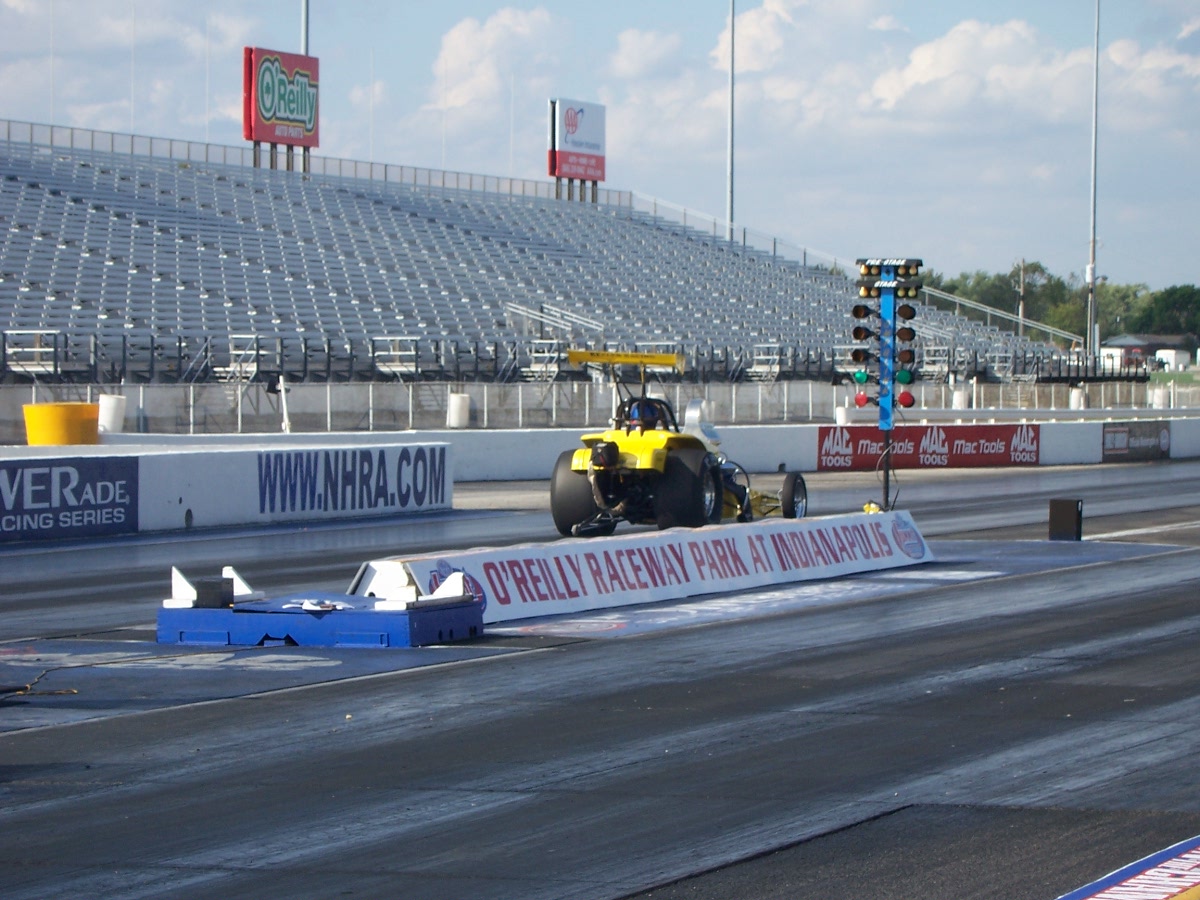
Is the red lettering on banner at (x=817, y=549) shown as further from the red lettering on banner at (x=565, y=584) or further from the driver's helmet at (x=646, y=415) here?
the red lettering on banner at (x=565, y=584)

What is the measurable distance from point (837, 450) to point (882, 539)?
60.8 ft

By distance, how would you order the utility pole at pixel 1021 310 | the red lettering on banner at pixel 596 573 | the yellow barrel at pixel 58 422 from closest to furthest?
the red lettering on banner at pixel 596 573 < the yellow barrel at pixel 58 422 < the utility pole at pixel 1021 310

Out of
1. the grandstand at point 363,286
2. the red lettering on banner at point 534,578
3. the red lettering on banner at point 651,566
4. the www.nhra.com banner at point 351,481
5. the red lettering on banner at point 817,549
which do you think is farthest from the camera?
the grandstand at point 363,286

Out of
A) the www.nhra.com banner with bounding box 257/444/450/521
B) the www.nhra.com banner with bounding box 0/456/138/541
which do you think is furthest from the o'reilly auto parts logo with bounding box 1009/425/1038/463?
the www.nhra.com banner with bounding box 0/456/138/541

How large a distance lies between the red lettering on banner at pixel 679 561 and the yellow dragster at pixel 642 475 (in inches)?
132

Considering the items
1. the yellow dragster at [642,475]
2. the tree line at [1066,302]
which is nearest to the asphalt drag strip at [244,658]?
the yellow dragster at [642,475]

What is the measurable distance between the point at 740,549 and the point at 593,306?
1594 inches

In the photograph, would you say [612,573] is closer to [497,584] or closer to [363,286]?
[497,584]

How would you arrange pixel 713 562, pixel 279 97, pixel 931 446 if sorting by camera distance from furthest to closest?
pixel 279 97, pixel 931 446, pixel 713 562

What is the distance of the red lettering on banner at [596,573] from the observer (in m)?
14.3

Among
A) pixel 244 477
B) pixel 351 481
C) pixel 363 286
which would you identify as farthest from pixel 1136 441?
pixel 244 477

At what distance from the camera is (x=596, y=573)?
1433 cm

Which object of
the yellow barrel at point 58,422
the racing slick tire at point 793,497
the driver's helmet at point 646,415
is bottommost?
the racing slick tire at point 793,497

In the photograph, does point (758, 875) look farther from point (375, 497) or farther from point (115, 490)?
point (375, 497)
